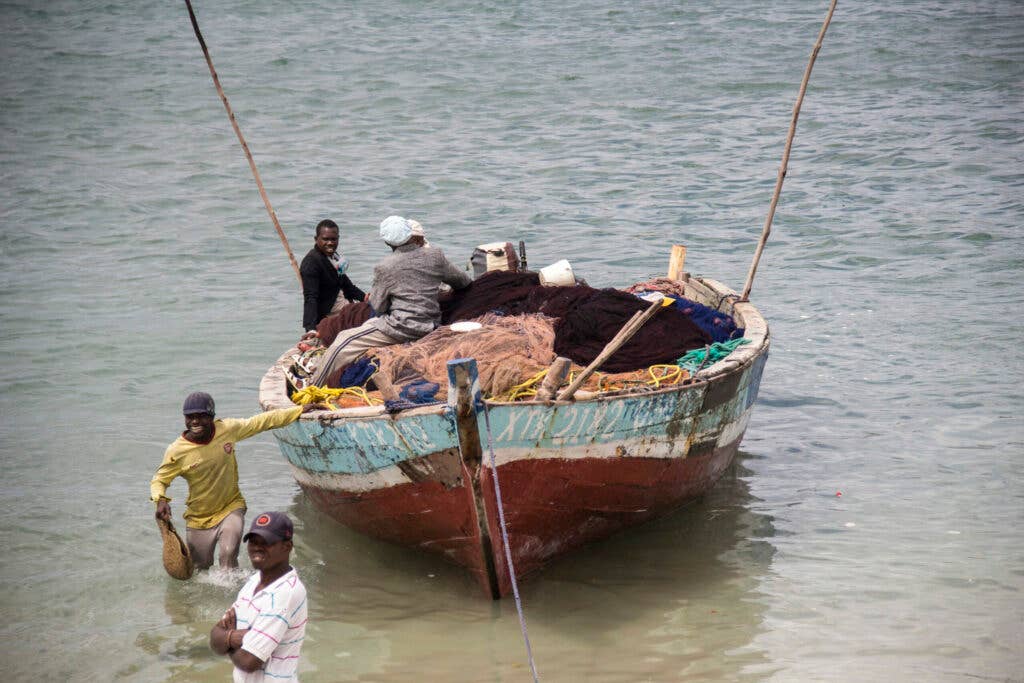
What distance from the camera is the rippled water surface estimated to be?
6.16m

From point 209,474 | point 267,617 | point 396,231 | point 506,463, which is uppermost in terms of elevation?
point 396,231

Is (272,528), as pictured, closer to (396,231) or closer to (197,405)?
(197,405)

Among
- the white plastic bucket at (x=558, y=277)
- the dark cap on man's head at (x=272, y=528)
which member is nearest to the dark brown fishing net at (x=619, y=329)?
the white plastic bucket at (x=558, y=277)

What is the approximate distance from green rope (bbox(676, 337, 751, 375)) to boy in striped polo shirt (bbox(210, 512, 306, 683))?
317 cm

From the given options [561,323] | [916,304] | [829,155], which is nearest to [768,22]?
[829,155]

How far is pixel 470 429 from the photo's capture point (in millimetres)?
5570

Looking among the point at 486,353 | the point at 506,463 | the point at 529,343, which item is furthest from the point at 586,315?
the point at 506,463

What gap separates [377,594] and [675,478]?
1.81 m

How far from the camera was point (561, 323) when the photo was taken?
7.00m

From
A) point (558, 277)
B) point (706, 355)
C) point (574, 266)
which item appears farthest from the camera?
point (574, 266)

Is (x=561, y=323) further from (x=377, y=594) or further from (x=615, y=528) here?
(x=377, y=594)

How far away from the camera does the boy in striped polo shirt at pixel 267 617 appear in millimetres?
3779

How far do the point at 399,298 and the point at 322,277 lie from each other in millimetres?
1340

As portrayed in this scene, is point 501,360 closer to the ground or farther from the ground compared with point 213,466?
farther from the ground
